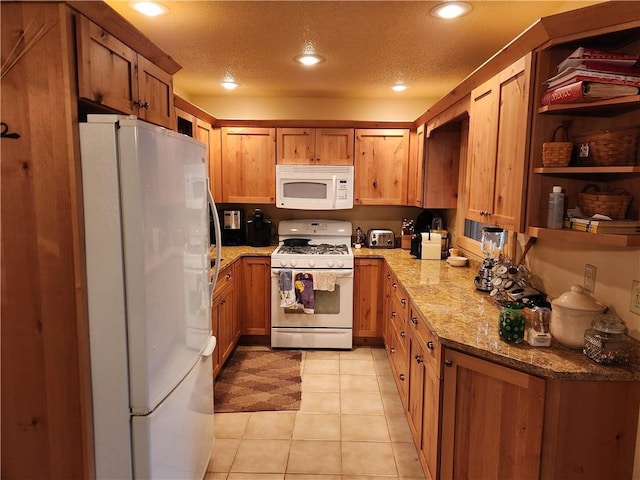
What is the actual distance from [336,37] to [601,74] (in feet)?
4.70

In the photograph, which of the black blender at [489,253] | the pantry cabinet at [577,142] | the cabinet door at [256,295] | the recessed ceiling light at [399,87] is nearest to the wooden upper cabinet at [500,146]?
the pantry cabinet at [577,142]

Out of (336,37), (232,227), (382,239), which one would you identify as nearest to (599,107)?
(336,37)

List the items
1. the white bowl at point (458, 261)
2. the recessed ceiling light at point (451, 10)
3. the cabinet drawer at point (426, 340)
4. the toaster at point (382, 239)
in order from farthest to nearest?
1. the toaster at point (382, 239)
2. the white bowl at point (458, 261)
3. the recessed ceiling light at point (451, 10)
4. the cabinet drawer at point (426, 340)

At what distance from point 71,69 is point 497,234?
96.7 inches

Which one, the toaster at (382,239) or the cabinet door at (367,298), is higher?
the toaster at (382,239)

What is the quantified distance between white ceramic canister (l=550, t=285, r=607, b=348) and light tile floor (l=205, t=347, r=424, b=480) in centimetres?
114

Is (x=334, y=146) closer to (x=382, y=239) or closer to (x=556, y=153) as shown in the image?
(x=382, y=239)

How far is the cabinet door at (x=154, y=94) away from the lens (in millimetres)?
1809

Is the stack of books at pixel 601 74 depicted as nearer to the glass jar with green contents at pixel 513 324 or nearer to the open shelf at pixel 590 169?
the open shelf at pixel 590 169

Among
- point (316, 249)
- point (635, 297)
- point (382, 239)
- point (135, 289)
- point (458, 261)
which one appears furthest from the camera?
point (382, 239)

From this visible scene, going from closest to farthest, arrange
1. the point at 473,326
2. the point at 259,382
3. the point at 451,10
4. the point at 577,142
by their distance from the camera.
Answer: the point at 577,142 < the point at 473,326 < the point at 451,10 < the point at 259,382

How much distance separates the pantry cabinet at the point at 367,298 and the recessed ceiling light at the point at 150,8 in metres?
2.46

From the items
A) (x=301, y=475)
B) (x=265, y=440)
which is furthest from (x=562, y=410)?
(x=265, y=440)

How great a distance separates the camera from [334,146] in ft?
12.8
